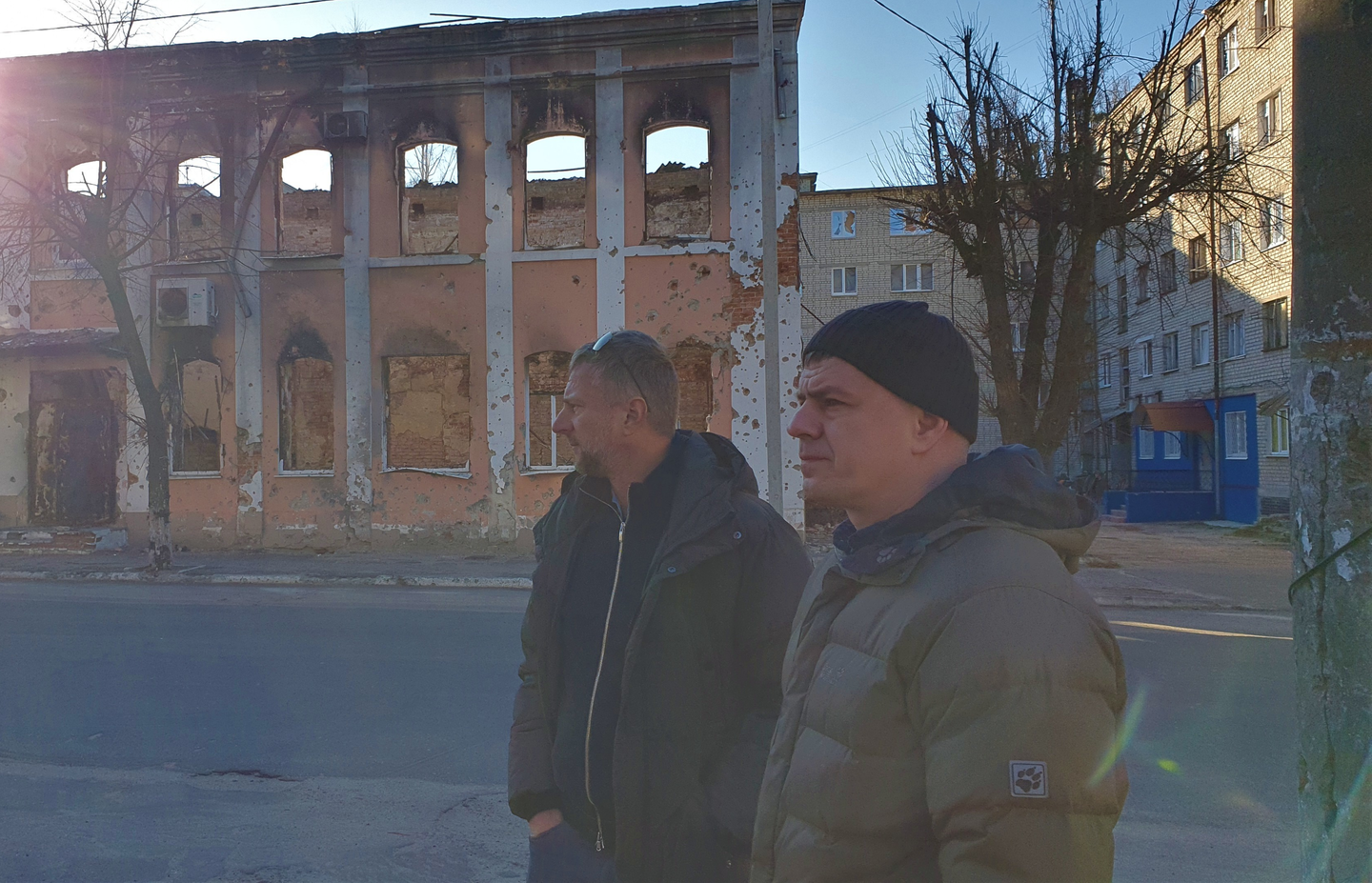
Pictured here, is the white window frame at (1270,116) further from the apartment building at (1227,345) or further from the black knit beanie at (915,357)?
the black knit beanie at (915,357)

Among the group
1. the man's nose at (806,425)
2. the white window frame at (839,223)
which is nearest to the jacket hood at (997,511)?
the man's nose at (806,425)

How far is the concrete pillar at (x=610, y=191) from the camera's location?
15969mm

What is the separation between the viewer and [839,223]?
39.3 metres

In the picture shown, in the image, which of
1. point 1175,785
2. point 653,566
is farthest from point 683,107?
point 653,566

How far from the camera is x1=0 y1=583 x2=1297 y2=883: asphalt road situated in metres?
3.96

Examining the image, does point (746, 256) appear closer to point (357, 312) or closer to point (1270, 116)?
point (357, 312)

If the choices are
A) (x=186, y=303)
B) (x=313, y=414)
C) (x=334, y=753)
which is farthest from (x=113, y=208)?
(x=334, y=753)

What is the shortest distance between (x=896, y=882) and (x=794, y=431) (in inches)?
27.0

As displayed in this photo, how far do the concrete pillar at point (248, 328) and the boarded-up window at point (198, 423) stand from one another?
2.36ft

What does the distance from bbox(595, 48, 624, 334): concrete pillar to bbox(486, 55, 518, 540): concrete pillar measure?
156cm

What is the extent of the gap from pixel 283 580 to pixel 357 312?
552 cm

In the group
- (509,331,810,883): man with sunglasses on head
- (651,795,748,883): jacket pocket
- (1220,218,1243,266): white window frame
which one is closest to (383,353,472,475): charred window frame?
(509,331,810,883): man with sunglasses on head

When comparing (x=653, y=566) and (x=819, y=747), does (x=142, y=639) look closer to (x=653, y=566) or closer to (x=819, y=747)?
(x=653, y=566)

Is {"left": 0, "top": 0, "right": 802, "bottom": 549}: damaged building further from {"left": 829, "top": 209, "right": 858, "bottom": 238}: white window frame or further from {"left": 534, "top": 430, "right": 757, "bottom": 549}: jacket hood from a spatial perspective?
{"left": 829, "top": 209, "right": 858, "bottom": 238}: white window frame
